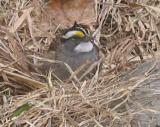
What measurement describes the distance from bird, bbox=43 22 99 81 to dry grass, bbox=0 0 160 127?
0.45 feet

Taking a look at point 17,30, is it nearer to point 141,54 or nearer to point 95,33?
point 95,33

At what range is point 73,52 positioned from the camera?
16.1ft

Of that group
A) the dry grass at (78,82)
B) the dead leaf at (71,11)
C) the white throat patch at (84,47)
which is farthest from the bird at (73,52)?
the dead leaf at (71,11)

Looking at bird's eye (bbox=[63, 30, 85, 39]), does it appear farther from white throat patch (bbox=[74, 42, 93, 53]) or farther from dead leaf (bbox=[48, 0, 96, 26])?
dead leaf (bbox=[48, 0, 96, 26])

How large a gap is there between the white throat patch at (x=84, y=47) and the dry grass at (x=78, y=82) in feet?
0.62

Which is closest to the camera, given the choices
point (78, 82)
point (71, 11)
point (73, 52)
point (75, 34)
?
point (78, 82)

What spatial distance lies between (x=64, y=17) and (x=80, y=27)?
739mm

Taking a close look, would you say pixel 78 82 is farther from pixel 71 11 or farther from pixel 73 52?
pixel 71 11

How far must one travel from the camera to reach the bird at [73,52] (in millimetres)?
4715

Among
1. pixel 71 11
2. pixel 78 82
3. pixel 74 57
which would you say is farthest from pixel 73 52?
pixel 71 11

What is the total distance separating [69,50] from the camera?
493 cm

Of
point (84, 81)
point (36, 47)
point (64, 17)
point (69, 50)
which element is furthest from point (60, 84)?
point (64, 17)

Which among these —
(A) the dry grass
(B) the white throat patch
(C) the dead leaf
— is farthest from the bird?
(C) the dead leaf

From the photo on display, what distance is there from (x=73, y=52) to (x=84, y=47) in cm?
9
